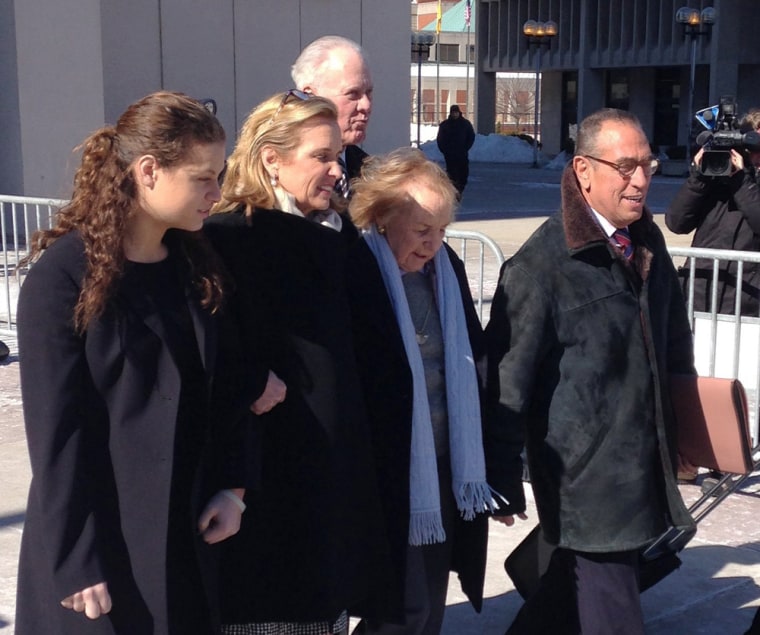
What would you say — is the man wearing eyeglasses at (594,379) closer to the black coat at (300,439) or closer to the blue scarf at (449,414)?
the blue scarf at (449,414)

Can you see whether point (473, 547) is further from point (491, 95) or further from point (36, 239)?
point (491, 95)

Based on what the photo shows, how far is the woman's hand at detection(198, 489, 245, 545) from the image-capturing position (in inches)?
112

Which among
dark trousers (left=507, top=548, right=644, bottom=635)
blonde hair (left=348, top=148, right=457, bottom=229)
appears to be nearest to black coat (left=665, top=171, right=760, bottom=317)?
dark trousers (left=507, top=548, right=644, bottom=635)

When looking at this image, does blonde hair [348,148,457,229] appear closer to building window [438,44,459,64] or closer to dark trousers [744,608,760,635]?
dark trousers [744,608,760,635]

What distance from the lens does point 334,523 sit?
10.1 ft

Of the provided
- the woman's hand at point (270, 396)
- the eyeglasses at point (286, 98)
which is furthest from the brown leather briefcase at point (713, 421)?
the eyeglasses at point (286, 98)

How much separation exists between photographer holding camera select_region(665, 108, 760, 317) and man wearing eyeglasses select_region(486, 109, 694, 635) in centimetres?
228

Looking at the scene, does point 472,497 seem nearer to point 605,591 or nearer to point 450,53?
point 605,591

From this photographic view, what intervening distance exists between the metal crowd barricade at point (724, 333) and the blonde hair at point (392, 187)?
278 centimetres

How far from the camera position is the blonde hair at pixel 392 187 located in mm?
3336

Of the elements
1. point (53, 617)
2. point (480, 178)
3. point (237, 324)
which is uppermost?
point (237, 324)

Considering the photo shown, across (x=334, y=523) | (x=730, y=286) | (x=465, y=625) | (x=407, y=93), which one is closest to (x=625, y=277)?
(x=334, y=523)

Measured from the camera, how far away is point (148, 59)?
19.7 m

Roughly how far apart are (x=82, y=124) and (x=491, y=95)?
36.8 metres
